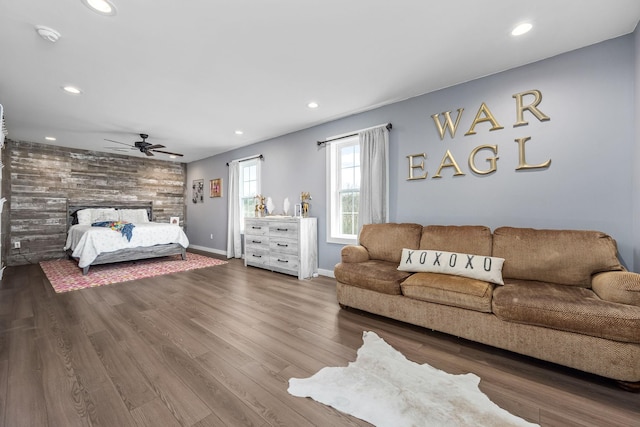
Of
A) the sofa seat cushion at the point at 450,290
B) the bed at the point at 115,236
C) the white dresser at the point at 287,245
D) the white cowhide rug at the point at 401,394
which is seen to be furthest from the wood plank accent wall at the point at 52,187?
the sofa seat cushion at the point at 450,290

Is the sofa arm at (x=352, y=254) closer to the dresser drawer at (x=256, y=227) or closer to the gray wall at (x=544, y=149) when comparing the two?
the gray wall at (x=544, y=149)

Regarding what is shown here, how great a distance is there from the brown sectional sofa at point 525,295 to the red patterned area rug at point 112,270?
345cm

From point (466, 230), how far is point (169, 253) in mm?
5381

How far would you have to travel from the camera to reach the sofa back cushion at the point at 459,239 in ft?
8.39

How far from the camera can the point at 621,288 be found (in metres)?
1.69

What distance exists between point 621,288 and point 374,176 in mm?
2431

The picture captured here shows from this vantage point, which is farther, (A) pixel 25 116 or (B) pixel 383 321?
(A) pixel 25 116

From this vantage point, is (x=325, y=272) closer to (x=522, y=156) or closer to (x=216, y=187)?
(x=522, y=156)

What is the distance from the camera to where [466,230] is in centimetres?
270

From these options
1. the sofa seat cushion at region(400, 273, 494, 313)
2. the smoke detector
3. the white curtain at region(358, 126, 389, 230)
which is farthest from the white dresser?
the smoke detector

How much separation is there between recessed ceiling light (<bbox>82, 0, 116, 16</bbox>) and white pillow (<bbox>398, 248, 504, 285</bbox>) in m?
3.17

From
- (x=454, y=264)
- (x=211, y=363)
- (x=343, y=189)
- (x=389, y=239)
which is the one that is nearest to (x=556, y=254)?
(x=454, y=264)

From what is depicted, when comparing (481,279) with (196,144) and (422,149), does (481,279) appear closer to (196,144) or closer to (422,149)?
(422,149)

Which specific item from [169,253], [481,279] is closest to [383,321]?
[481,279]
